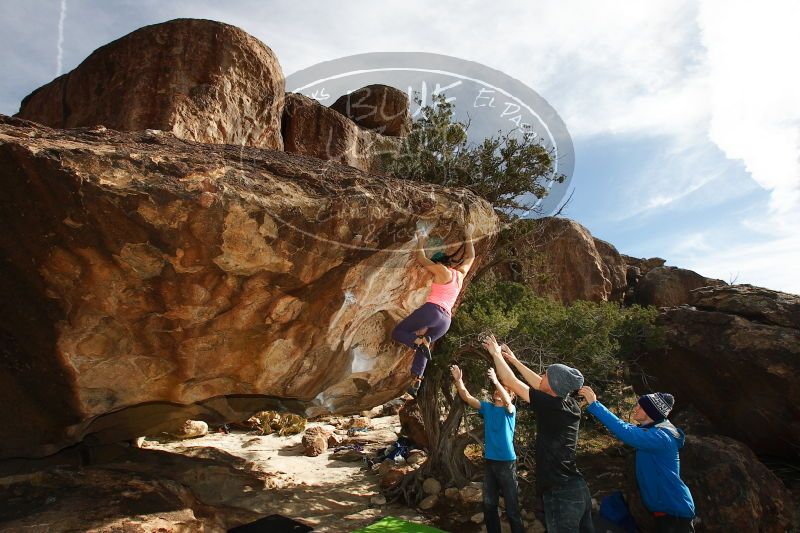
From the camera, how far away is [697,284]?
2127 cm

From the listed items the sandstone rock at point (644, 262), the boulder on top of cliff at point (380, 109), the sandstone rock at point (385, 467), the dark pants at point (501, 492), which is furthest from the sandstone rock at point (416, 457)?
the sandstone rock at point (644, 262)

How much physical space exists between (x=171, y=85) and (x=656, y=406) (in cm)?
795

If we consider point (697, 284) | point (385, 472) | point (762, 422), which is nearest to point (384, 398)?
point (385, 472)

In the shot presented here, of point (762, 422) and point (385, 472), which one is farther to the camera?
point (385, 472)

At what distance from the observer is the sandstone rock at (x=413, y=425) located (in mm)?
11547

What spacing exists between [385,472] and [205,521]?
4.45 meters

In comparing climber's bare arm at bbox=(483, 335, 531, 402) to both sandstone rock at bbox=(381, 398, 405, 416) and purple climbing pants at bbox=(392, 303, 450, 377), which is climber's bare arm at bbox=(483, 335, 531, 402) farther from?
sandstone rock at bbox=(381, 398, 405, 416)

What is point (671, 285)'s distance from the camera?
21281mm

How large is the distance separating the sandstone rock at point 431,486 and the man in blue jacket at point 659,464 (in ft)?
15.8

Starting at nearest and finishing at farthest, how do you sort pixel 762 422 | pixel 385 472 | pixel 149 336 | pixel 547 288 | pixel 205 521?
pixel 149 336
pixel 205 521
pixel 762 422
pixel 385 472
pixel 547 288

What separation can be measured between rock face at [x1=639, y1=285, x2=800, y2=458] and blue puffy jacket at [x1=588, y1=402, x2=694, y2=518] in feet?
18.0

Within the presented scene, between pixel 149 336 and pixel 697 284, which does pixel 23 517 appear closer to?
→ pixel 149 336

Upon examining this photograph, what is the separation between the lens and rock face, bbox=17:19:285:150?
730 centimetres

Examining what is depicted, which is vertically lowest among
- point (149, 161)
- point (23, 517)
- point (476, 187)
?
point (23, 517)
